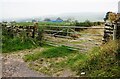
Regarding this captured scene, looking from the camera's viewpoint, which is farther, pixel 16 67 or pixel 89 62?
pixel 16 67

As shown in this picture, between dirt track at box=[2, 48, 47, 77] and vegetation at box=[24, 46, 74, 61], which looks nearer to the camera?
dirt track at box=[2, 48, 47, 77]

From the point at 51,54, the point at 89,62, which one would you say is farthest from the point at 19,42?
the point at 89,62

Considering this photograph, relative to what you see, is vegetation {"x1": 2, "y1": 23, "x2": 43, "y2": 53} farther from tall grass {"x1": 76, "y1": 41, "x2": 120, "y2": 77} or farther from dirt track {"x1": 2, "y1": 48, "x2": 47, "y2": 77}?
tall grass {"x1": 76, "y1": 41, "x2": 120, "y2": 77}

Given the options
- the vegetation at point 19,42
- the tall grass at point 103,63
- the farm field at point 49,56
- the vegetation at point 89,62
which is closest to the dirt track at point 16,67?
the farm field at point 49,56

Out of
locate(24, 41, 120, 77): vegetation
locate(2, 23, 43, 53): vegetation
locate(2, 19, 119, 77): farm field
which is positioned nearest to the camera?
locate(24, 41, 120, 77): vegetation

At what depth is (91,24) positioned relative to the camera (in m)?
23.6

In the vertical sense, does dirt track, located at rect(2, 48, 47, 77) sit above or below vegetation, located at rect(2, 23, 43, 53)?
below

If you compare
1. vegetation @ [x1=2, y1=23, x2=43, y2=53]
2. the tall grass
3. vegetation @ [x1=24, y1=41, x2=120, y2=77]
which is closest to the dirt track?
vegetation @ [x1=24, y1=41, x2=120, y2=77]

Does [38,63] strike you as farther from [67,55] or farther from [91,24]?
[91,24]

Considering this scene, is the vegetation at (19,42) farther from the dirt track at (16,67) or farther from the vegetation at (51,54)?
the vegetation at (51,54)

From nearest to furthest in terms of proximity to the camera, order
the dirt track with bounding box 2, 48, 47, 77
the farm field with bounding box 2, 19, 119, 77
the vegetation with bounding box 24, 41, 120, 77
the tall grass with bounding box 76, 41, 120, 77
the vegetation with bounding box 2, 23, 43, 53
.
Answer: the tall grass with bounding box 76, 41, 120, 77 → the vegetation with bounding box 24, 41, 120, 77 → the farm field with bounding box 2, 19, 119, 77 → the dirt track with bounding box 2, 48, 47, 77 → the vegetation with bounding box 2, 23, 43, 53

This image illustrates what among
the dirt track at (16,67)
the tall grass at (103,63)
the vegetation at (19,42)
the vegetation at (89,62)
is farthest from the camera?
the vegetation at (19,42)

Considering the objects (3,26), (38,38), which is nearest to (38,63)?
(38,38)

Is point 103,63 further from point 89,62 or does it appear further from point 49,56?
point 49,56
